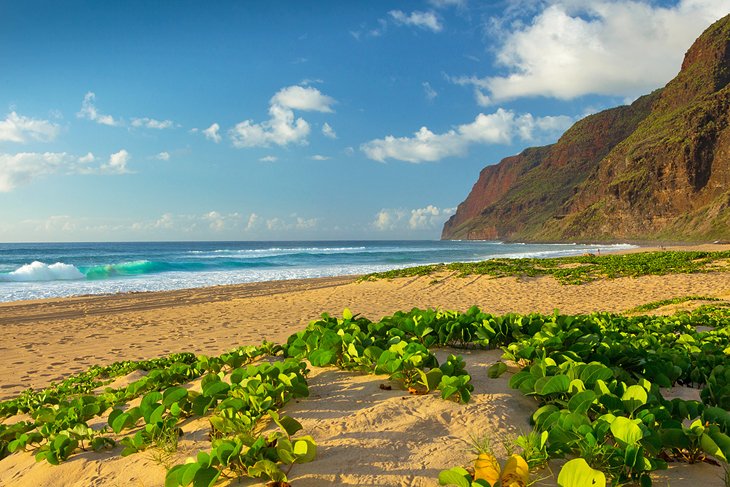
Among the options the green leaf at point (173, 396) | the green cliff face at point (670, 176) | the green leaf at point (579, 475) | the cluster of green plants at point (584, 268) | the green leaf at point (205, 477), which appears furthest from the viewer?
the green cliff face at point (670, 176)

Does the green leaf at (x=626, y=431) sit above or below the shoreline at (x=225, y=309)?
above

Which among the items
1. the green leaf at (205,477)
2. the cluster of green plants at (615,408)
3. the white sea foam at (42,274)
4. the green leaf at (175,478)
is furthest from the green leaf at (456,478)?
the white sea foam at (42,274)

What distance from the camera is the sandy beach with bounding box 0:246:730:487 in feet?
7.79

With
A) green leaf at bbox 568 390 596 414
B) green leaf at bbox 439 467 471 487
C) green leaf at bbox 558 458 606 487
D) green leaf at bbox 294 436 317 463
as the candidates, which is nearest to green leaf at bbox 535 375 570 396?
green leaf at bbox 568 390 596 414

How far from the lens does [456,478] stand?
194 centimetres

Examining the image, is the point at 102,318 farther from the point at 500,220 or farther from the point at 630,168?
the point at 500,220

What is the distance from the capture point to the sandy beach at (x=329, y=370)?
237 cm

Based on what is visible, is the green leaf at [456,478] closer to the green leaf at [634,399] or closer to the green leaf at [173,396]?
the green leaf at [634,399]

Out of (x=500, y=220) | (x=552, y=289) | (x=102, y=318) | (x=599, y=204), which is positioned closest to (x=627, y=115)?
(x=500, y=220)

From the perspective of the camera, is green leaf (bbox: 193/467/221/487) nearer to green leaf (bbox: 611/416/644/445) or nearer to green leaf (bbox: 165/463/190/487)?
green leaf (bbox: 165/463/190/487)

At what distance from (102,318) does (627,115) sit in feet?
543

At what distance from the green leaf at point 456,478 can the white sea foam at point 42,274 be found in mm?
34758

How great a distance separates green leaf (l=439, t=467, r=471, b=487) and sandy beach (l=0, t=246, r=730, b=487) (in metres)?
0.18

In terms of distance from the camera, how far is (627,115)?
474ft
